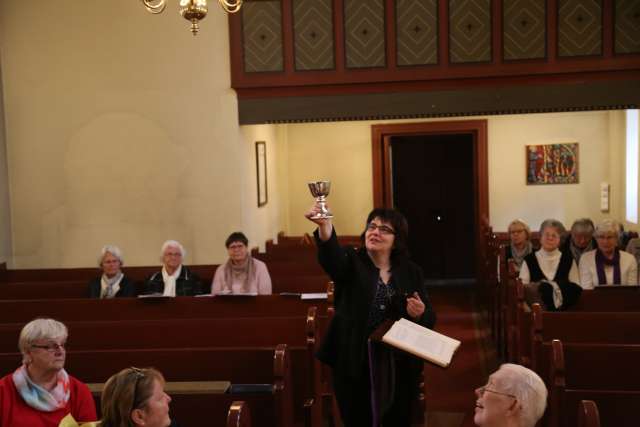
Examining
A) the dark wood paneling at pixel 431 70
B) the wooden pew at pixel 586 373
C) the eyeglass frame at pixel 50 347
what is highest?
the dark wood paneling at pixel 431 70

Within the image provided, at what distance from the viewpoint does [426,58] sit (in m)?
6.74

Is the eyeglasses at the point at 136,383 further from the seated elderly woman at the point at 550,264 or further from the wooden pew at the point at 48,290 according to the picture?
the seated elderly woman at the point at 550,264

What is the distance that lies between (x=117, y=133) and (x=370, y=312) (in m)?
4.66

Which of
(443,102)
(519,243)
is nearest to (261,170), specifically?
(443,102)

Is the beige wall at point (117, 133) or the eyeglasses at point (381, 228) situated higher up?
the beige wall at point (117, 133)

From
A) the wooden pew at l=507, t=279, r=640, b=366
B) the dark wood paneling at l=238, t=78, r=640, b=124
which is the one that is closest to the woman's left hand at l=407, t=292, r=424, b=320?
the wooden pew at l=507, t=279, r=640, b=366

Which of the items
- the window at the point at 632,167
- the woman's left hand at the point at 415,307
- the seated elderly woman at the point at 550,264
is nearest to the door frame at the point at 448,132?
the window at the point at 632,167

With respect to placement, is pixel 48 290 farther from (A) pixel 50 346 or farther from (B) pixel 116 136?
(A) pixel 50 346

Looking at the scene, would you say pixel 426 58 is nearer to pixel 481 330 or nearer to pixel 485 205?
pixel 481 330

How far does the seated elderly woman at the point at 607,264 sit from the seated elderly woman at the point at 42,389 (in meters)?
3.75

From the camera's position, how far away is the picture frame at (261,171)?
26.2 ft

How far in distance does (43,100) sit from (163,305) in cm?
320

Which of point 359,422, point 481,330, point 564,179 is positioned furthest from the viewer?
point 564,179

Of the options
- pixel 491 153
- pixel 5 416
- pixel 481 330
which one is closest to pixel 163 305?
pixel 5 416
